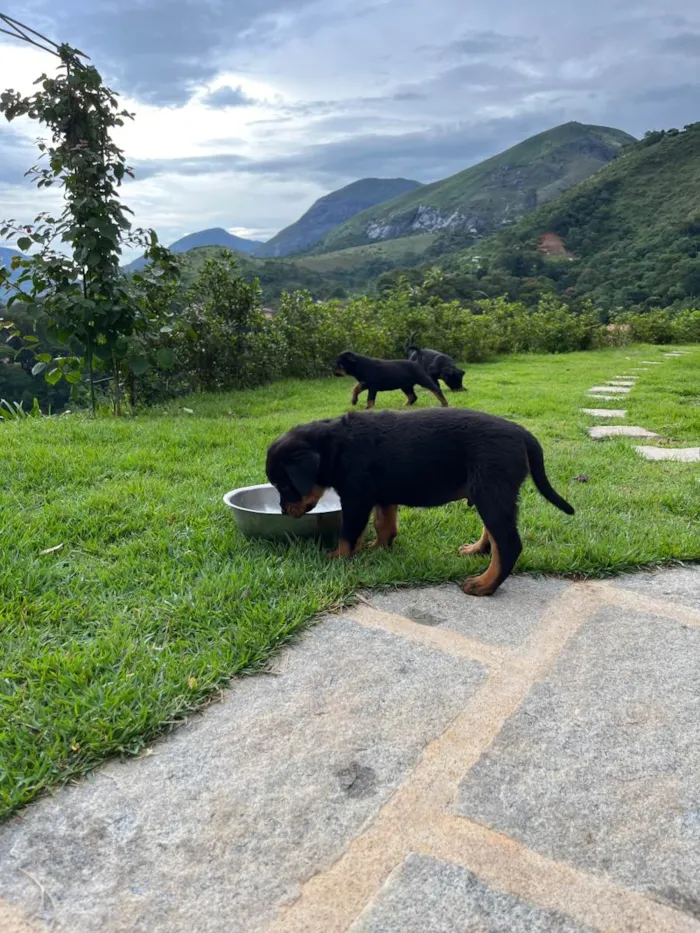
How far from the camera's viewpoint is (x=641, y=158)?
133ft

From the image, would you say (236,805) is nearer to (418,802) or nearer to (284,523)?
(418,802)

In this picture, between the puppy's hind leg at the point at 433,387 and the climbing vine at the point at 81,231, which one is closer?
the climbing vine at the point at 81,231

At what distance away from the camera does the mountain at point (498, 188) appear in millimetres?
88500

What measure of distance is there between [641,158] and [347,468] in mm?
45853

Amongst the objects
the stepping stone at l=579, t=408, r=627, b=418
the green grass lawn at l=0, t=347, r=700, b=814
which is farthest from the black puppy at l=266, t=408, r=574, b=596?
the stepping stone at l=579, t=408, r=627, b=418

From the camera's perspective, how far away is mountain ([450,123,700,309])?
24.7 m

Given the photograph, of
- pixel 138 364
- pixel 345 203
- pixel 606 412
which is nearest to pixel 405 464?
pixel 138 364

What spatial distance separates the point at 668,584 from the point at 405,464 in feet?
3.62

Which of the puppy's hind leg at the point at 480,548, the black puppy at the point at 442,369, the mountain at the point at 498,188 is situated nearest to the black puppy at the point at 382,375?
the black puppy at the point at 442,369

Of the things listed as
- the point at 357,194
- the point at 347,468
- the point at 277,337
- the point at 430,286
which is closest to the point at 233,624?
the point at 347,468

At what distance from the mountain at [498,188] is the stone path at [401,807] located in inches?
3352

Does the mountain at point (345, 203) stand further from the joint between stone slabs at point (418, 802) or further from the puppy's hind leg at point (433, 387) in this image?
the joint between stone slabs at point (418, 802)

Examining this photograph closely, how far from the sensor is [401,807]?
1.41m

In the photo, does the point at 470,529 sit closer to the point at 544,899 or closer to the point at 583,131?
the point at 544,899
